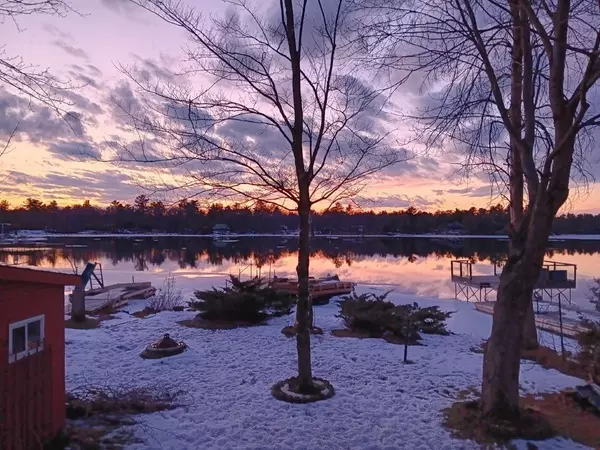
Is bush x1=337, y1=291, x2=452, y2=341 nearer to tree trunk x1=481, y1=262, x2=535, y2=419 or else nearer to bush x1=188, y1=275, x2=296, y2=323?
bush x1=188, y1=275, x2=296, y2=323

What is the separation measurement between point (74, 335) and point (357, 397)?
7.43m

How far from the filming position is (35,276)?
548cm

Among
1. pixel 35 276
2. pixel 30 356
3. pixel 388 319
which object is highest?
pixel 35 276

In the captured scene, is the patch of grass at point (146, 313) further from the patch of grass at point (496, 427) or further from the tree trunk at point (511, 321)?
the tree trunk at point (511, 321)

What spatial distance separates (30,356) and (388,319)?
8.91 meters

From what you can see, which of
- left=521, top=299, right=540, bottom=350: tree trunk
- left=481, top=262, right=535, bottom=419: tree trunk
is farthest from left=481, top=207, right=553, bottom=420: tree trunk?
left=521, top=299, right=540, bottom=350: tree trunk

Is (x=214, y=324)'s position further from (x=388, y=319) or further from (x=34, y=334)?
(x=34, y=334)

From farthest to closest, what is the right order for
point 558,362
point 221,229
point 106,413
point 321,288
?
1. point 221,229
2. point 321,288
3. point 558,362
4. point 106,413

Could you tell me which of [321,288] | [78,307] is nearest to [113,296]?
[78,307]

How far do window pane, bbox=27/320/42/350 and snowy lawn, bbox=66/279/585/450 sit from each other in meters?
1.59

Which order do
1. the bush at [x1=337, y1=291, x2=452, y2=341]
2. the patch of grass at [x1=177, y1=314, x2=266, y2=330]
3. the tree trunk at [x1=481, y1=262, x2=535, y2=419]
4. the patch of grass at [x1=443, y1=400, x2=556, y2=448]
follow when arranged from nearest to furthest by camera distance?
1. the patch of grass at [x1=443, y1=400, x2=556, y2=448]
2. the tree trunk at [x1=481, y1=262, x2=535, y2=419]
3. the bush at [x1=337, y1=291, x2=452, y2=341]
4. the patch of grass at [x1=177, y1=314, x2=266, y2=330]

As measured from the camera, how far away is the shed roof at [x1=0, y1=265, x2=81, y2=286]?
5020mm

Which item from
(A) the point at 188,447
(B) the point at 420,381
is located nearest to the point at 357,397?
(B) the point at 420,381

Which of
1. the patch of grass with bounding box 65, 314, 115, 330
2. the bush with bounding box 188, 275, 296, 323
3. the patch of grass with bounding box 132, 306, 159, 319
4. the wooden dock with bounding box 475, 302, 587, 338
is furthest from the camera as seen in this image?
the wooden dock with bounding box 475, 302, 587, 338
